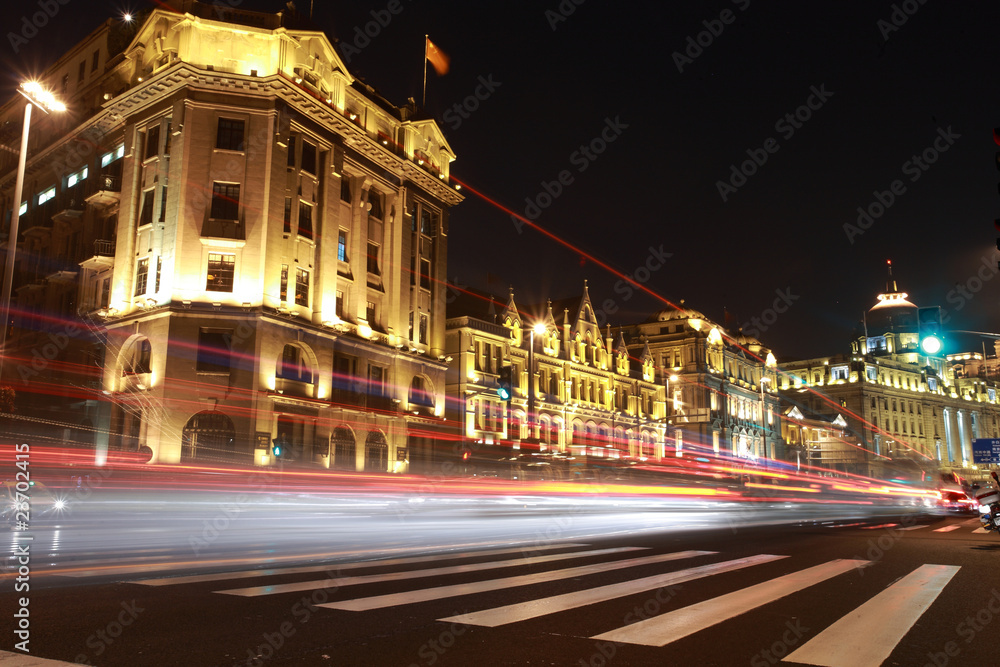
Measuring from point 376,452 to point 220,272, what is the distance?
12.8 m

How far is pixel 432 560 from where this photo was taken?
42.0 ft

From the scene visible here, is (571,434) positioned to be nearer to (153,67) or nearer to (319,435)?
(319,435)

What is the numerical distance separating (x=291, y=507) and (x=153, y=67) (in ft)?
92.7

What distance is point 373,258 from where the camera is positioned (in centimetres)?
4606

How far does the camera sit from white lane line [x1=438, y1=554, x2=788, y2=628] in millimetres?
7383

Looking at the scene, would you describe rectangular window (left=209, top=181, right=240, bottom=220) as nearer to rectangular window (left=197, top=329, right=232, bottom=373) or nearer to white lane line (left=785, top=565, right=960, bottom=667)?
rectangular window (left=197, top=329, right=232, bottom=373)

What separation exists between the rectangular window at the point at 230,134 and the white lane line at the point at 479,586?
3210 centimetres

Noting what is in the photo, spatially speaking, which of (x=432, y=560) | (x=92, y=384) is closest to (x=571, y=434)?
(x=92, y=384)

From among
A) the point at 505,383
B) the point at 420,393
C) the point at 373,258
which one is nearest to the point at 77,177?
the point at 373,258

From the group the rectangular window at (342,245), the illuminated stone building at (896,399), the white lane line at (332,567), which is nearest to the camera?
the white lane line at (332,567)

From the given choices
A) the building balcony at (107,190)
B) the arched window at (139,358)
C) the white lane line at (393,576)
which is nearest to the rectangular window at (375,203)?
the building balcony at (107,190)

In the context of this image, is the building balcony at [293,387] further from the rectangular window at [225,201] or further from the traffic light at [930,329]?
the traffic light at [930,329]

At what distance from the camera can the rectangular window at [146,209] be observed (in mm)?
38281

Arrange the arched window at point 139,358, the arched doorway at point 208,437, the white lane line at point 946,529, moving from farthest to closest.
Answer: the arched window at point 139,358 → the arched doorway at point 208,437 → the white lane line at point 946,529
